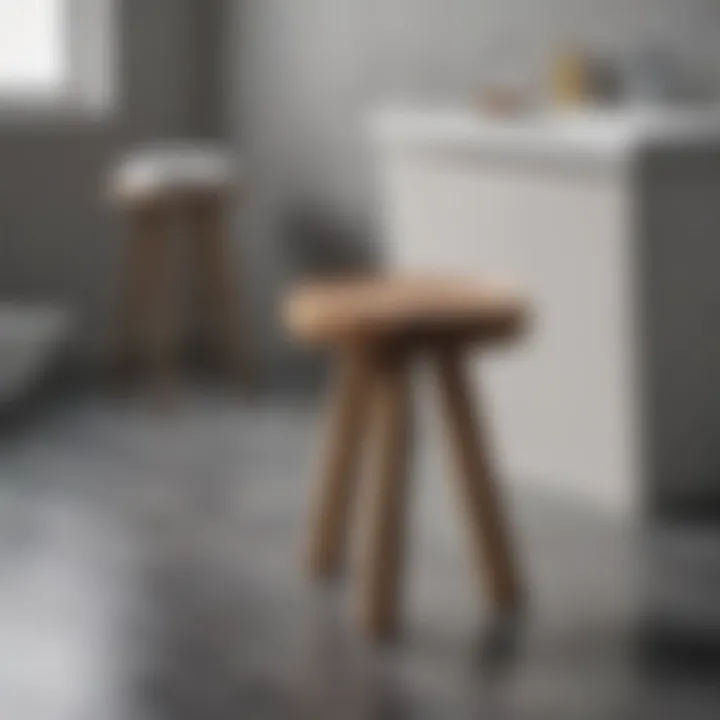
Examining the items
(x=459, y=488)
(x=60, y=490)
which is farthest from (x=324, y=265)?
(x=459, y=488)

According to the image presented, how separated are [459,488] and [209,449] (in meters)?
1.13

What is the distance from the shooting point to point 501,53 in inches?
160

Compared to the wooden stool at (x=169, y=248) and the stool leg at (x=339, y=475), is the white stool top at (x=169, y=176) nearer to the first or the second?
the wooden stool at (x=169, y=248)

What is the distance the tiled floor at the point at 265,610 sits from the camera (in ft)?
7.24

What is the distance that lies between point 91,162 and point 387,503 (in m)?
2.29

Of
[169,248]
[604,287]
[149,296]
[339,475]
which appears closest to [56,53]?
[169,248]

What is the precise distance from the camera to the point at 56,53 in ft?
15.2

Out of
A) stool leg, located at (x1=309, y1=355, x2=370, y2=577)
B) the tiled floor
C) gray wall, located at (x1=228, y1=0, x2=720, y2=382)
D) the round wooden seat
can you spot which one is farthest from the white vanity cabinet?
gray wall, located at (x1=228, y1=0, x2=720, y2=382)

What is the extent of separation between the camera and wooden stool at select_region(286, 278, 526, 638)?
8.09 ft

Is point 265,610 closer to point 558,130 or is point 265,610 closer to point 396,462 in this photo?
point 396,462

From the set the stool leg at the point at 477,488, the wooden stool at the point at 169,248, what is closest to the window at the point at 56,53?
the wooden stool at the point at 169,248

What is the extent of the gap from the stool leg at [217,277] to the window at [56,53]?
16.8 inches

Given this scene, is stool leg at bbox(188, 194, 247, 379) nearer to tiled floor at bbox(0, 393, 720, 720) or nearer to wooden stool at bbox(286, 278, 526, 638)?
tiled floor at bbox(0, 393, 720, 720)

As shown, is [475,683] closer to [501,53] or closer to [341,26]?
[501,53]
